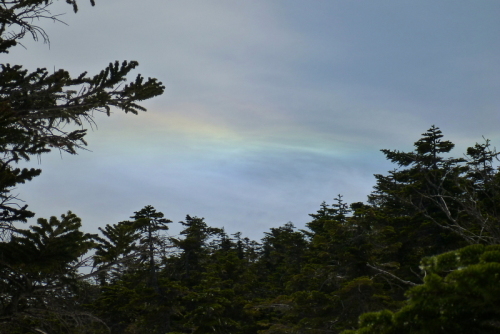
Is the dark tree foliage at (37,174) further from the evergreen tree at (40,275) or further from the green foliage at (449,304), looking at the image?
the green foliage at (449,304)

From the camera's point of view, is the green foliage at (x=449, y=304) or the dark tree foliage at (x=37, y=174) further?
the dark tree foliage at (x=37, y=174)

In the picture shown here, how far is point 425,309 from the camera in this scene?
10.6 feet

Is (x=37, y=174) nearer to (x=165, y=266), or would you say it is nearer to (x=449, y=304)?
(x=449, y=304)

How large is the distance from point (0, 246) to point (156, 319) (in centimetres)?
1689

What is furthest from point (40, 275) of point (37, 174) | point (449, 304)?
point (449, 304)

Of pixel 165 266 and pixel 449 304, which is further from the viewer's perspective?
pixel 165 266

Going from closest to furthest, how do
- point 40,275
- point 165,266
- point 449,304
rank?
1. point 449,304
2. point 40,275
3. point 165,266

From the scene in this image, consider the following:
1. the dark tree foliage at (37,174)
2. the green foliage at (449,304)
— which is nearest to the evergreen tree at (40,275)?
the dark tree foliage at (37,174)

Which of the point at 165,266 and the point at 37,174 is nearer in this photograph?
the point at 37,174

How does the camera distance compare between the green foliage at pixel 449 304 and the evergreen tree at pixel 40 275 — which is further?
the evergreen tree at pixel 40 275

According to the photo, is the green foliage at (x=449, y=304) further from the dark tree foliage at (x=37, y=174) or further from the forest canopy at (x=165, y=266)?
the dark tree foliage at (x=37, y=174)

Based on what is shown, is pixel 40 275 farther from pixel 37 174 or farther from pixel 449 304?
pixel 449 304

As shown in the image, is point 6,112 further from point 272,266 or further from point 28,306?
point 272,266

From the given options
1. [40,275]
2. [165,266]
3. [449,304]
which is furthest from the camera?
[165,266]
